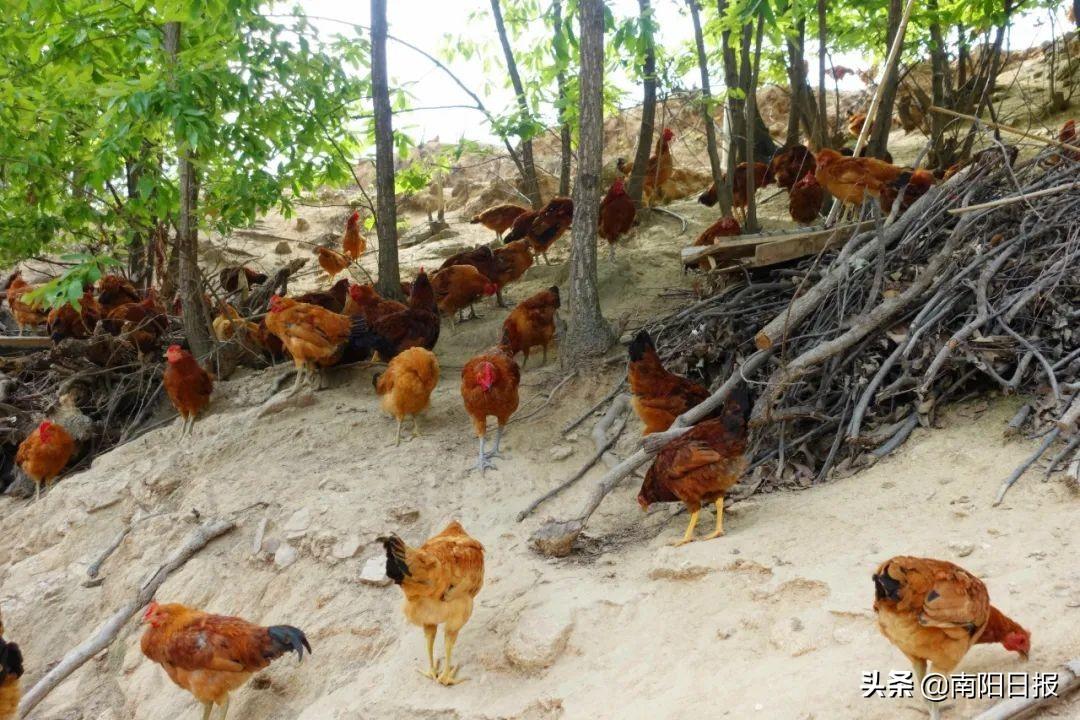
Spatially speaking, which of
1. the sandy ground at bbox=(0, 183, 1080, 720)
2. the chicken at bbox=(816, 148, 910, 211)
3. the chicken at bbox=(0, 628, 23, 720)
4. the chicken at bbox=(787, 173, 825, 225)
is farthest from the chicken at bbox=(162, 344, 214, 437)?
the chicken at bbox=(787, 173, 825, 225)

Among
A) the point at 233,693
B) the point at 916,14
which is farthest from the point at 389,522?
the point at 916,14

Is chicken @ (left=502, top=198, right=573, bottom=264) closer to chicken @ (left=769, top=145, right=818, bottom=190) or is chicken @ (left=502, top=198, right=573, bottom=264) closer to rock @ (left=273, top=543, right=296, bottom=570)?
chicken @ (left=769, top=145, right=818, bottom=190)

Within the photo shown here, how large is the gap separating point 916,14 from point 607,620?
7.32m

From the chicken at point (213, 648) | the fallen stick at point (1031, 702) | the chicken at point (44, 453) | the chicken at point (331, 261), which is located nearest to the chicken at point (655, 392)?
the chicken at point (213, 648)

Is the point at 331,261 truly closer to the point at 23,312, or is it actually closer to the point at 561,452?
the point at 23,312

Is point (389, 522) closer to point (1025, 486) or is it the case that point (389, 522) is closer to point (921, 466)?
point (921, 466)

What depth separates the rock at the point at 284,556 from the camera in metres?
6.27

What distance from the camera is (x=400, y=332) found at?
8656 millimetres

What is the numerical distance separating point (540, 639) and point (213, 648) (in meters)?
1.81

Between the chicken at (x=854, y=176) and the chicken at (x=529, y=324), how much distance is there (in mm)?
2797

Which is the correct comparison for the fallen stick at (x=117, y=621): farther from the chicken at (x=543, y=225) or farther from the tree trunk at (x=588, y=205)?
the chicken at (x=543, y=225)

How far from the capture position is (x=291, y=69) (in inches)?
309

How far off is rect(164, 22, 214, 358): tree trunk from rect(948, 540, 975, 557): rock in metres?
6.84

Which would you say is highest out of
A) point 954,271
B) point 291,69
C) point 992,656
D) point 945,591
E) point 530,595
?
point 291,69
